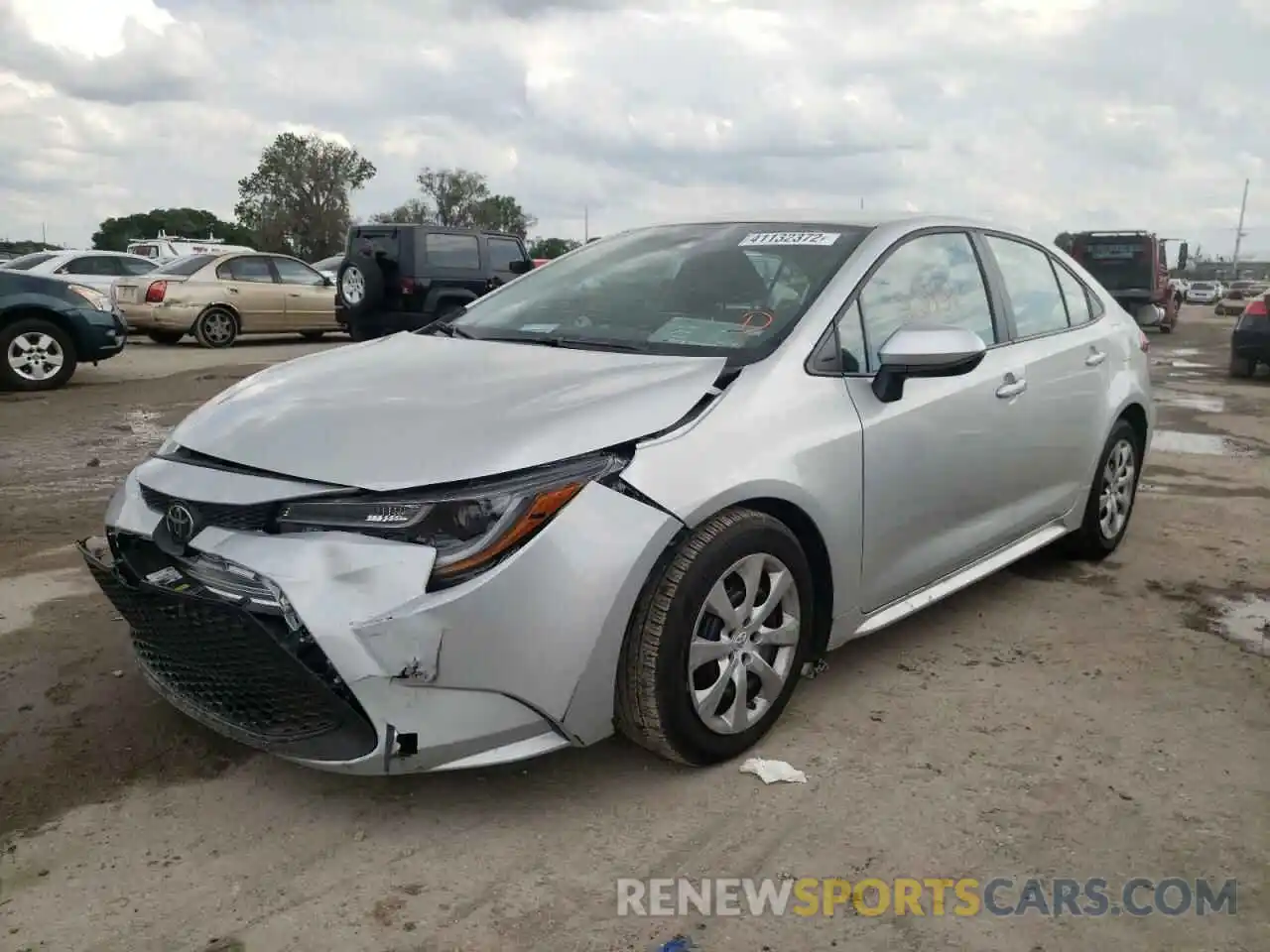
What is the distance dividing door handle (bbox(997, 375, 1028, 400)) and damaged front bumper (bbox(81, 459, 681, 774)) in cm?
171

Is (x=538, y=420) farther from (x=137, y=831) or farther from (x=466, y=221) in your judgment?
(x=466, y=221)

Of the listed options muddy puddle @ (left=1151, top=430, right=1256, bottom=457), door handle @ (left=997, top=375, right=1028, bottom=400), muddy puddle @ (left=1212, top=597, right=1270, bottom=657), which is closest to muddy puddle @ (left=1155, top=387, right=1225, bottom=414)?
muddy puddle @ (left=1151, top=430, right=1256, bottom=457)

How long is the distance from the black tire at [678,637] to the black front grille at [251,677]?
65 centimetres

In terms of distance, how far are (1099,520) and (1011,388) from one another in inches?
48.9

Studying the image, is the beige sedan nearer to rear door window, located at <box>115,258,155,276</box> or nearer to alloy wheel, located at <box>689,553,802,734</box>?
rear door window, located at <box>115,258,155,276</box>

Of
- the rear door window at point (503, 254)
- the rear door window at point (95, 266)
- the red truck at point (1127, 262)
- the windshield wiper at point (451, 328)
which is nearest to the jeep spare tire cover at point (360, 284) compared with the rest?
the rear door window at point (503, 254)

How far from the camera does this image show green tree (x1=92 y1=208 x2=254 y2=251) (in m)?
79.6

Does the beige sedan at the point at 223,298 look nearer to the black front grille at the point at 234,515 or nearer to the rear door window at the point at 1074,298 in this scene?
the rear door window at the point at 1074,298

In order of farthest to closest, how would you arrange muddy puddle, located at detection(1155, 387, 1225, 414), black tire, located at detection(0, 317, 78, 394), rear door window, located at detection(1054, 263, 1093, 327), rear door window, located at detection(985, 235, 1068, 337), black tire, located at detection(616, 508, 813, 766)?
muddy puddle, located at detection(1155, 387, 1225, 414) → black tire, located at detection(0, 317, 78, 394) → rear door window, located at detection(1054, 263, 1093, 327) → rear door window, located at detection(985, 235, 1068, 337) → black tire, located at detection(616, 508, 813, 766)

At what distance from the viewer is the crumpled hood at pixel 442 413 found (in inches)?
100.0

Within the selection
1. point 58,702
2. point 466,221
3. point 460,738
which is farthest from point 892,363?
point 466,221

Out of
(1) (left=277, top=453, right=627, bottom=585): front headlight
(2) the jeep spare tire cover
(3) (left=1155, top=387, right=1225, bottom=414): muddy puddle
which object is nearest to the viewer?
(1) (left=277, top=453, right=627, bottom=585): front headlight

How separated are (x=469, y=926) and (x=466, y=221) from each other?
75.9 m

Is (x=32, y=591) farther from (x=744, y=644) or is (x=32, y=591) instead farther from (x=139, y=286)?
(x=139, y=286)
